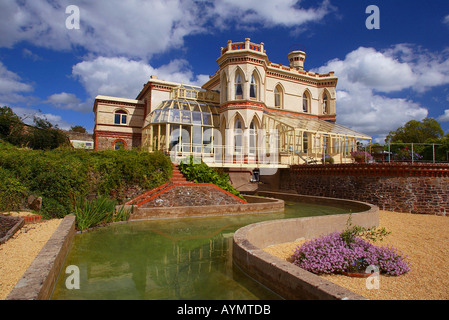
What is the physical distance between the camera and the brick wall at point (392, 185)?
12859mm

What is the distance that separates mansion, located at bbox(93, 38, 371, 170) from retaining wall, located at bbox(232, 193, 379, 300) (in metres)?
10.1

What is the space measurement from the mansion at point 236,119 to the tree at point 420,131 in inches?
1092

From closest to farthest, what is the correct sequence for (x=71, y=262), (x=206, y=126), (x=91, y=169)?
(x=71, y=262) < (x=91, y=169) < (x=206, y=126)

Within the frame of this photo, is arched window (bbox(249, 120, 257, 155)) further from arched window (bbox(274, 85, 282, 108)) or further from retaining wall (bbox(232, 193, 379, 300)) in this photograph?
retaining wall (bbox(232, 193, 379, 300))

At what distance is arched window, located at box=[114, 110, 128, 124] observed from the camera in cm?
2670

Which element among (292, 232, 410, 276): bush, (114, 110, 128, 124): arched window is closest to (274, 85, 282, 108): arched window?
(114, 110, 128, 124): arched window

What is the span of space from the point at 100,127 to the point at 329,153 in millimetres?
20724

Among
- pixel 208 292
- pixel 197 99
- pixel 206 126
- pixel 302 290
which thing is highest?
pixel 197 99

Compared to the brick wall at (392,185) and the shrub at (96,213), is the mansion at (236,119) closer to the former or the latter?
the brick wall at (392,185)

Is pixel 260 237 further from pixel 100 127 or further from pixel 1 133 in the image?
pixel 100 127
